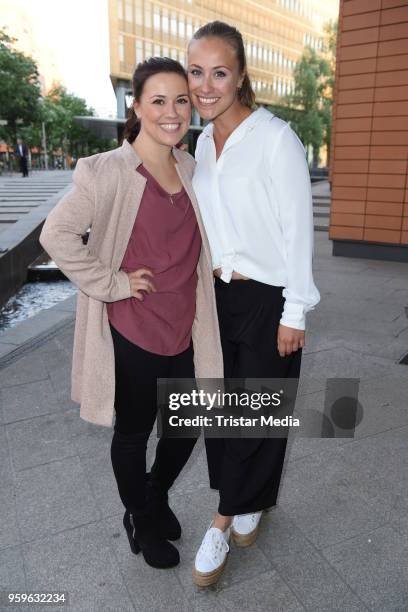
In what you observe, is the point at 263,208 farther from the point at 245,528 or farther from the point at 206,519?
the point at 206,519

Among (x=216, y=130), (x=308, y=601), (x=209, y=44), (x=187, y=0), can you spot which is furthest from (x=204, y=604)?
(x=187, y=0)

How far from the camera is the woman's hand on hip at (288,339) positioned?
6.68 feet

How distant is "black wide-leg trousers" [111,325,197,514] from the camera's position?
2.01m

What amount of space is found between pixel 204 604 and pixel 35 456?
4.82ft

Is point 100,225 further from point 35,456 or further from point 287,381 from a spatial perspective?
A: point 35,456

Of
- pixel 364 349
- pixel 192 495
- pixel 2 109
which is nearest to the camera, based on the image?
pixel 192 495

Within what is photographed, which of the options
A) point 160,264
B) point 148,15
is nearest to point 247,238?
point 160,264

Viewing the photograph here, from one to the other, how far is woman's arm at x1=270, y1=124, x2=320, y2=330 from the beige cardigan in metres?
0.32

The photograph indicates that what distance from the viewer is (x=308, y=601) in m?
2.05

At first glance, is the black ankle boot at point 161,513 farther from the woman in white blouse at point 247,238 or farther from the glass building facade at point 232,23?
the glass building facade at point 232,23

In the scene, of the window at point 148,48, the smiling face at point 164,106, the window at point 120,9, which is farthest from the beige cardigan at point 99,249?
the window at point 148,48

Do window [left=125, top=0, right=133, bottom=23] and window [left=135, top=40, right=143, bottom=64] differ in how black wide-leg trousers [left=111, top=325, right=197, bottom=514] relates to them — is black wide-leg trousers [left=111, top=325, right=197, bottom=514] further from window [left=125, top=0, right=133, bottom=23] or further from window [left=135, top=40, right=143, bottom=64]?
window [left=125, top=0, right=133, bottom=23]

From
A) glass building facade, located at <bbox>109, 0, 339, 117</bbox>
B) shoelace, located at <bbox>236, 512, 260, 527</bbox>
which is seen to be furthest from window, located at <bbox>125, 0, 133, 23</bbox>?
shoelace, located at <bbox>236, 512, 260, 527</bbox>

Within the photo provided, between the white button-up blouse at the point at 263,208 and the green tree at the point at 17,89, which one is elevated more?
the green tree at the point at 17,89
